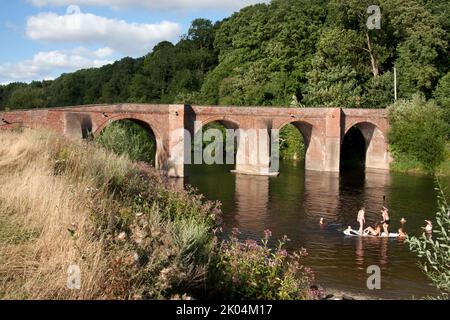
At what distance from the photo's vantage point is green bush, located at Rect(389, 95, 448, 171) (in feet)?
127

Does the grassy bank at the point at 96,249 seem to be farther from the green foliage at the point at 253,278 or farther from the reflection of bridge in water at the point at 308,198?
the reflection of bridge in water at the point at 308,198

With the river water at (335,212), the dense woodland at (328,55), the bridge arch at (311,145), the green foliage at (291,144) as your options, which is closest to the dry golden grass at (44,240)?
the river water at (335,212)

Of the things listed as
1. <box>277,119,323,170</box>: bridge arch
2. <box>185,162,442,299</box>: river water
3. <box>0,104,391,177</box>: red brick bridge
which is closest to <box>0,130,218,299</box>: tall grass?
<box>185,162,442,299</box>: river water

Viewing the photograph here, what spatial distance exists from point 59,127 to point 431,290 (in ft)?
82.0

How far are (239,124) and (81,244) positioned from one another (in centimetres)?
3311

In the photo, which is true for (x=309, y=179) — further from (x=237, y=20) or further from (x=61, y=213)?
(x=237, y=20)

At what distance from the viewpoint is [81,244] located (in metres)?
5.01

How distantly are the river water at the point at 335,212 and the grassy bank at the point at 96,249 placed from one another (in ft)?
24.6

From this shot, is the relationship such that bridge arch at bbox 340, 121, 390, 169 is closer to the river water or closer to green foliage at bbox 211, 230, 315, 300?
the river water

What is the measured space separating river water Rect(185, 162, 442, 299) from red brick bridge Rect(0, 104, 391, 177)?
1.80m

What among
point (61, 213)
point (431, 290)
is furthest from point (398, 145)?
point (61, 213)

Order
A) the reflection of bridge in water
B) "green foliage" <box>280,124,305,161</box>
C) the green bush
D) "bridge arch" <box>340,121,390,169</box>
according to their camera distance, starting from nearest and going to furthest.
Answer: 1. the reflection of bridge in water
2. the green bush
3. "bridge arch" <box>340,121,390,169</box>
4. "green foliage" <box>280,124,305,161</box>

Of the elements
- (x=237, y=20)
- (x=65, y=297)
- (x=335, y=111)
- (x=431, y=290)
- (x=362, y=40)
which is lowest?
(x=431, y=290)

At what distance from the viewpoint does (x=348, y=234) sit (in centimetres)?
1952
